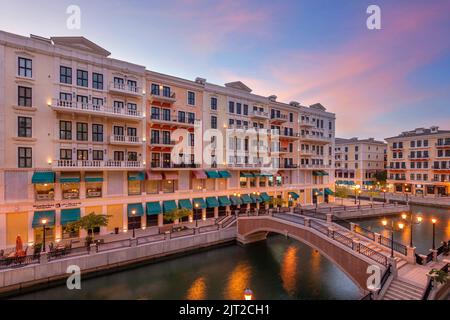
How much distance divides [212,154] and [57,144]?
18033 millimetres

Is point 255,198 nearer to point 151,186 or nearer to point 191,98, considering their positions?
point 151,186

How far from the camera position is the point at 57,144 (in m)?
23.4

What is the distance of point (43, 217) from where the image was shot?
861 inches

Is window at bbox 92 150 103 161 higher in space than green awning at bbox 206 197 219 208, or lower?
higher

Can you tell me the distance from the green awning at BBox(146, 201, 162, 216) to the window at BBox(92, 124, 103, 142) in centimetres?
915

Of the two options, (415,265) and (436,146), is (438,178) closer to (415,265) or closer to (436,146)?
(436,146)

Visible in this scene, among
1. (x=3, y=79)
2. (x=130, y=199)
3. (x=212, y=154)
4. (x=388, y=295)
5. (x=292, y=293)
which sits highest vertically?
(x=3, y=79)

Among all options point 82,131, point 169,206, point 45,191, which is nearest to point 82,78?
point 82,131

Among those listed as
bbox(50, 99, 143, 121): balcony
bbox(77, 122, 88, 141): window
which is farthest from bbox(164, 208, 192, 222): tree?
bbox(77, 122, 88, 141): window

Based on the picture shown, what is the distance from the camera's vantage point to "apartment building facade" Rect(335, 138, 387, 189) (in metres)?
66.8

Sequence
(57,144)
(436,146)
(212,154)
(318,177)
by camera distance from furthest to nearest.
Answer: (436,146) → (318,177) → (212,154) → (57,144)

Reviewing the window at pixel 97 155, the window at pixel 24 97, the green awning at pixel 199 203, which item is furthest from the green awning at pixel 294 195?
the window at pixel 24 97

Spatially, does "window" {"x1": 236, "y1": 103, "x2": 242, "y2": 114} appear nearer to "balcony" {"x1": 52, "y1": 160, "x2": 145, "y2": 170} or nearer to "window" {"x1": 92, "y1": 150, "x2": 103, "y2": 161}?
"balcony" {"x1": 52, "y1": 160, "x2": 145, "y2": 170}

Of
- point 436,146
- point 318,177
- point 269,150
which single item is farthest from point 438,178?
point 269,150
